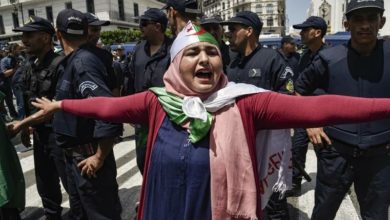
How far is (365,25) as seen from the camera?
104 inches

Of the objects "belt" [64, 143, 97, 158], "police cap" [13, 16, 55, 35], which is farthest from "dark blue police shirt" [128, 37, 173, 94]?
"belt" [64, 143, 97, 158]

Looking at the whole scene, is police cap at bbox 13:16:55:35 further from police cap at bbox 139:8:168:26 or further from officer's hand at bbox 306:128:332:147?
officer's hand at bbox 306:128:332:147

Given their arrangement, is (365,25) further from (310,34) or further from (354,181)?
(310,34)

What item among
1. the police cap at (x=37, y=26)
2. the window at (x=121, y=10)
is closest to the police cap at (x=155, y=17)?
the police cap at (x=37, y=26)

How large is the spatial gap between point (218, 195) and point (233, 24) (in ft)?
7.87

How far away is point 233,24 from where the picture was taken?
3879 millimetres

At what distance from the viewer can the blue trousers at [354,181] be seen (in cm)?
271

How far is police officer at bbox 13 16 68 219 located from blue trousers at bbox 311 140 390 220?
7.64ft

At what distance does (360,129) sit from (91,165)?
6.64 ft

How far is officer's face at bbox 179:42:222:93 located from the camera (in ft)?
6.40

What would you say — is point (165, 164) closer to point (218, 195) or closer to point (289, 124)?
point (218, 195)

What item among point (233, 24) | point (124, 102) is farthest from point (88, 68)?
point (233, 24)

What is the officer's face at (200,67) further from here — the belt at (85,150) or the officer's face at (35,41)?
the officer's face at (35,41)

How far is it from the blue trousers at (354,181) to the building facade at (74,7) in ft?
152
